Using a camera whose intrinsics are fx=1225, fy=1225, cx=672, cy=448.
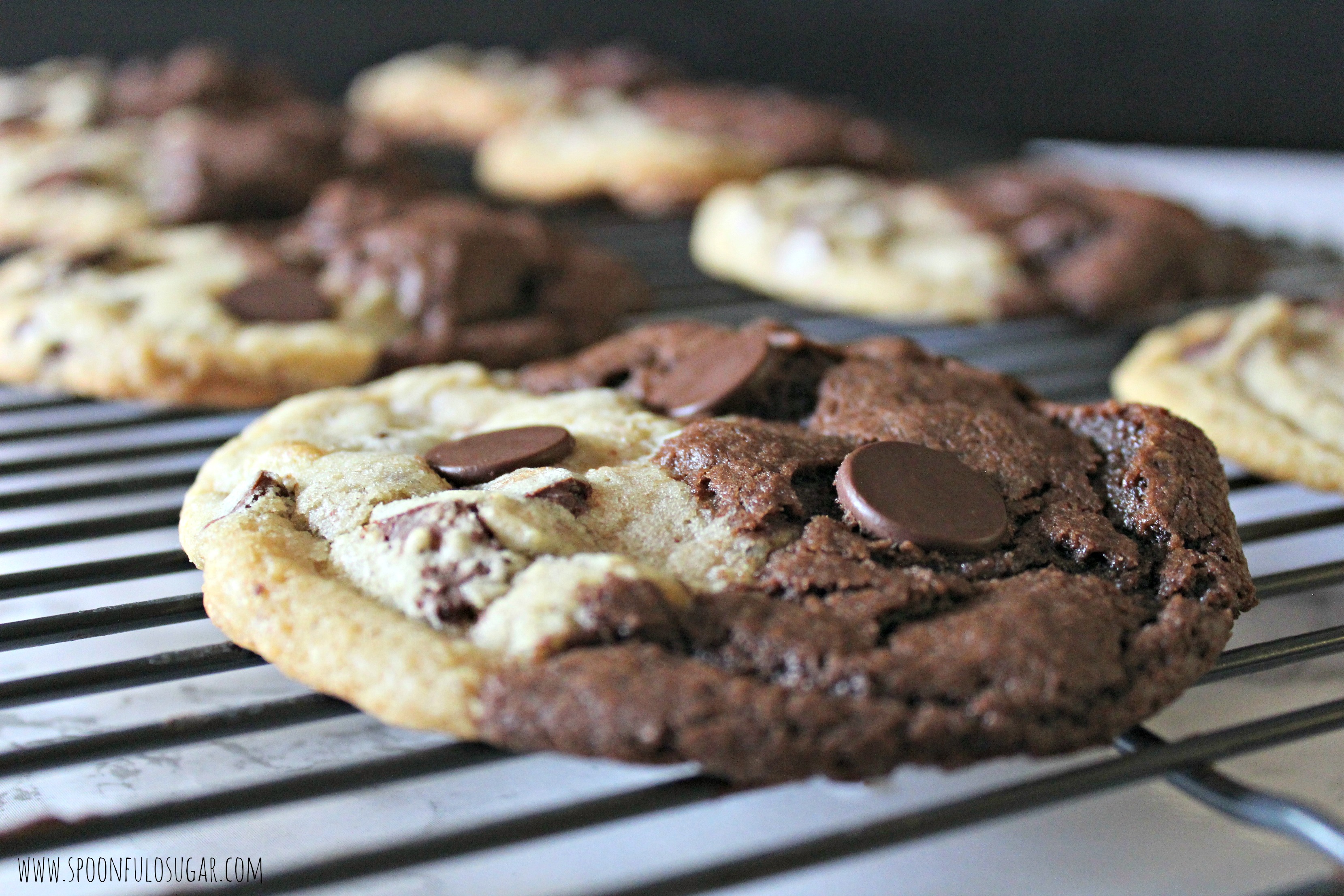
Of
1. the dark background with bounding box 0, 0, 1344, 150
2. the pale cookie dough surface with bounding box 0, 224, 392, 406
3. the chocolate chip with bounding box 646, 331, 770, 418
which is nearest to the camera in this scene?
the chocolate chip with bounding box 646, 331, 770, 418

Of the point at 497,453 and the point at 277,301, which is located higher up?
the point at 277,301

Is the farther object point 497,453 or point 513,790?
point 497,453

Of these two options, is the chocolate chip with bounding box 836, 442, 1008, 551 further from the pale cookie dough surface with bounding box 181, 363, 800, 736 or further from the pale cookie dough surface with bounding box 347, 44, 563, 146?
the pale cookie dough surface with bounding box 347, 44, 563, 146

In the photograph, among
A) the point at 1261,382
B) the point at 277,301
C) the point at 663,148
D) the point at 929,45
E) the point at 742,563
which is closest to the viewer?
the point at 742,563

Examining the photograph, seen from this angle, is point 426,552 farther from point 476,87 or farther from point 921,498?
point 476,87

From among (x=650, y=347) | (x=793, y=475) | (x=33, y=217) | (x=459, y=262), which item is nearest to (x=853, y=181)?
(x=459, y=262)

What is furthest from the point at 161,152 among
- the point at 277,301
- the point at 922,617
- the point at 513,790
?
the point at 922,617

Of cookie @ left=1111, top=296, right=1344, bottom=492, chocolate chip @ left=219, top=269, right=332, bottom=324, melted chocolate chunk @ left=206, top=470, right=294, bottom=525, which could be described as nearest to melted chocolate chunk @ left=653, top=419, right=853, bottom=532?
melted chocolate chunk @ left=206, top=470, right=294, bottom=525

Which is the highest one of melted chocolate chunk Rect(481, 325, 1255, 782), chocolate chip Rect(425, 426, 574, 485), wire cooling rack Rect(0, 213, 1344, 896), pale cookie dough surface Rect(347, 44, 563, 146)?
pale cookie dough surface Rect(347, 44, 563, 146)
